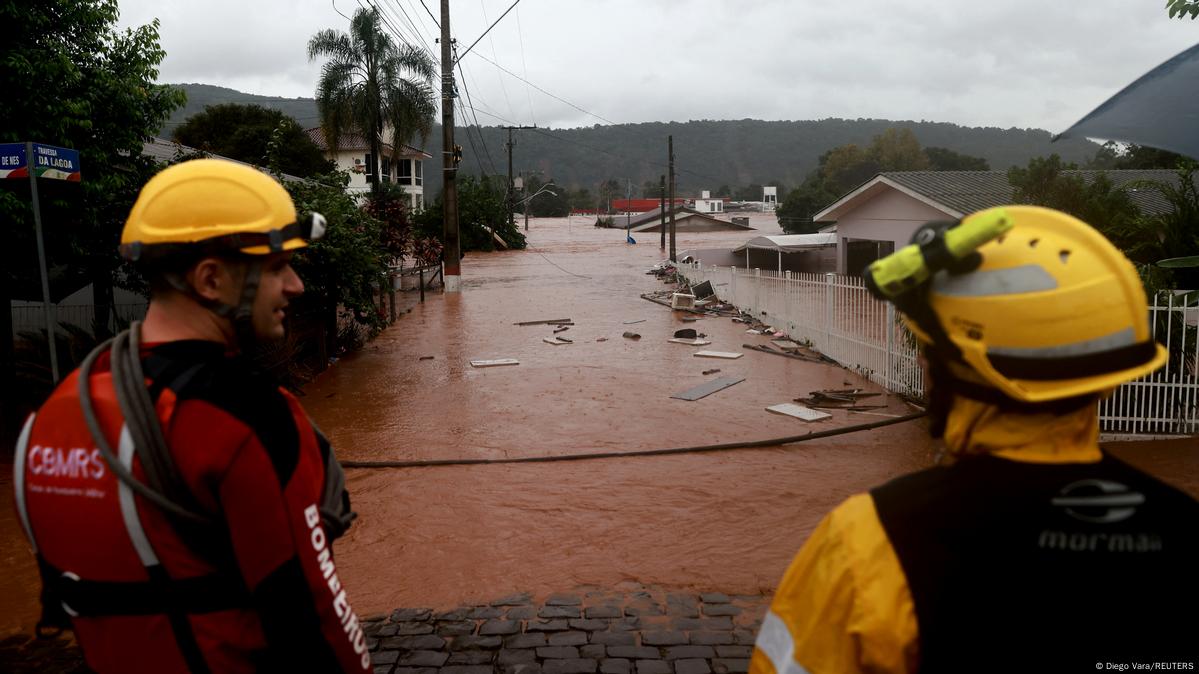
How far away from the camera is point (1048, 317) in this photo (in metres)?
1.44

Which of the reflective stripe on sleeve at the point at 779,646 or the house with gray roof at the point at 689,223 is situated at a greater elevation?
the house with gray roof at the point at 689,223

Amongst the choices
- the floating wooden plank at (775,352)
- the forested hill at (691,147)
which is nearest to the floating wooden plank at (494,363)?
the floating wooden plank at (775,352)

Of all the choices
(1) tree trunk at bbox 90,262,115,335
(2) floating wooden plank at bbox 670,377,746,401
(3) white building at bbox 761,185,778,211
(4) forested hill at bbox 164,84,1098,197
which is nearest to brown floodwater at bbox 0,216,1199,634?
(2) floating wooden plank at bbox 670,377,746,401

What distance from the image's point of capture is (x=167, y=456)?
66.7 inches

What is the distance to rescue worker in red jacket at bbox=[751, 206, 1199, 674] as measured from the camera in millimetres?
1390

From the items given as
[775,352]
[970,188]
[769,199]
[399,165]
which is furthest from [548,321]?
[769,199]

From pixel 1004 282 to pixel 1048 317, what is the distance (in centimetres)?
9

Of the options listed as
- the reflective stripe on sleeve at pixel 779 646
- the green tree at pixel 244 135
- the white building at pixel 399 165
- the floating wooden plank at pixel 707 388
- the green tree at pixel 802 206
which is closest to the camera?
the reflective stripe on sleeve at pixel 779 646

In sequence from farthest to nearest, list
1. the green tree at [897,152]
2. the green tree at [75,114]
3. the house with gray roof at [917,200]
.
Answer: the green tree at [897,152] → the house with gray roof at [917,200] → the green tree at [75,114]

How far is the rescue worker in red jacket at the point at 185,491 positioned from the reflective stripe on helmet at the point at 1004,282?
132cm

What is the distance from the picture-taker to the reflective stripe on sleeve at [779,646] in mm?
1490

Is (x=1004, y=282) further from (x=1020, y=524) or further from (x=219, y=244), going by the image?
(x=219, y=244)

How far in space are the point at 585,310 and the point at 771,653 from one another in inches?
916

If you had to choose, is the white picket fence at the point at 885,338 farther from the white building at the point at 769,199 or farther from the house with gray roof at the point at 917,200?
the white building at the point at 769,199
